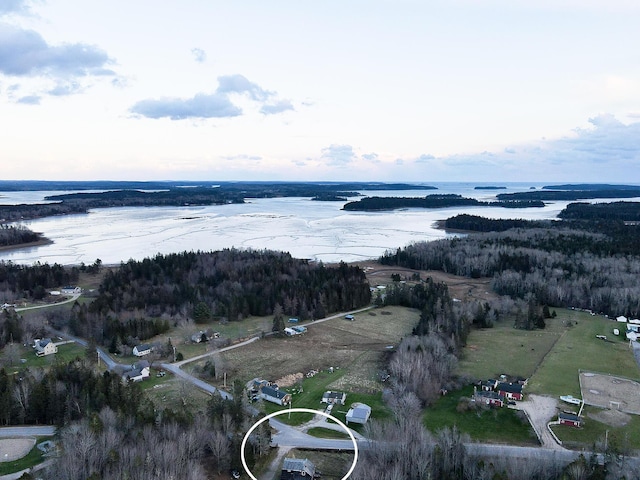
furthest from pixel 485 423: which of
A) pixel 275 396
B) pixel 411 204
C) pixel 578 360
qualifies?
pixel 411 204

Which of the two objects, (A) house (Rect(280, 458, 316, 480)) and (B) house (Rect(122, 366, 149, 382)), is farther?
(B) house (Rect(122, 366, 149, 382))

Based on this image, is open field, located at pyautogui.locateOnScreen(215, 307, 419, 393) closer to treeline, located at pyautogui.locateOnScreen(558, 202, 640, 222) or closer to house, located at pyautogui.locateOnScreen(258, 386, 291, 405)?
house, located at pyautogui.locateOnScreen(258, 386, 291, 405)

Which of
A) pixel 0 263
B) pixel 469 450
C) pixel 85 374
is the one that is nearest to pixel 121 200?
pixel 0 263

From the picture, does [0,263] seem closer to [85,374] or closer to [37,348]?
[37,348]

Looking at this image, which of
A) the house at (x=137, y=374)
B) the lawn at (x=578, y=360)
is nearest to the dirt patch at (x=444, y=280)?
the lawn at (x=578, y=360)

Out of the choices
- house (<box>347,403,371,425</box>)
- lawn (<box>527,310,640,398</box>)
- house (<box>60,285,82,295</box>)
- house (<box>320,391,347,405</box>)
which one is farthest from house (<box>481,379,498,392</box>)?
house (<box>60,285,82,295</box>)

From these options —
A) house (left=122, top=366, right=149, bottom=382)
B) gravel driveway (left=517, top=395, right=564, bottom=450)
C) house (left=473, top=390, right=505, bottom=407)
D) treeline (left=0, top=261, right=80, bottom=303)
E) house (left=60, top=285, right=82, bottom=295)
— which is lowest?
gravel driveway (left=517, top=395, right=564, bottom=450)
